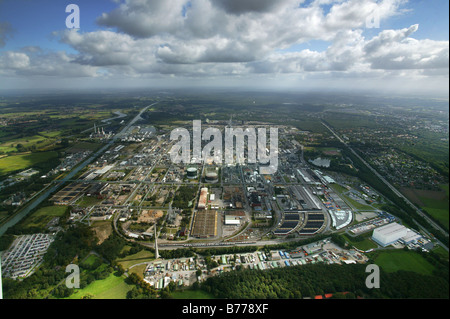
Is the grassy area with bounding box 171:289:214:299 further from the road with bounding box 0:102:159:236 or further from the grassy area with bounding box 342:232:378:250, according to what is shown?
the road with bounding box 0:102:159:236

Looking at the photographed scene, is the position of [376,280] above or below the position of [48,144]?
below

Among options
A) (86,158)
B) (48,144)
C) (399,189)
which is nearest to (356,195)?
(399,189)

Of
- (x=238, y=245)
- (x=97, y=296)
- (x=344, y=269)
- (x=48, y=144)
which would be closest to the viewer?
(x=97, y=296)

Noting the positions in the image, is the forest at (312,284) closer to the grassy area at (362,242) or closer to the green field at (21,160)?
the grassy area at (362,242)

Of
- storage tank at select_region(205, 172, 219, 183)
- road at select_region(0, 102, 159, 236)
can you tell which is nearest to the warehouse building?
storage tank at select_region(205, 172, 219, 183)

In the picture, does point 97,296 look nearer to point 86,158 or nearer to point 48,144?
point 86,158

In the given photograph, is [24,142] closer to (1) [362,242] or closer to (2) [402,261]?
(1) [362,242]
